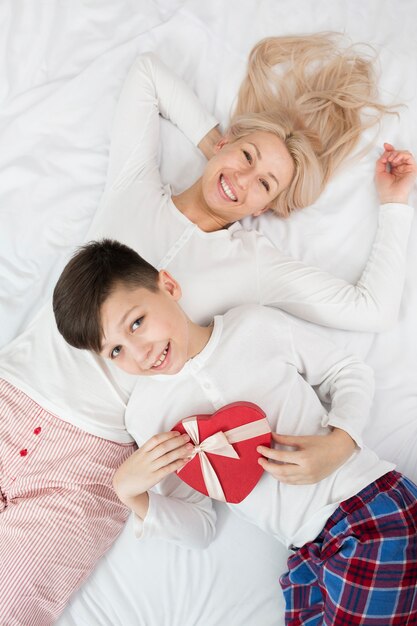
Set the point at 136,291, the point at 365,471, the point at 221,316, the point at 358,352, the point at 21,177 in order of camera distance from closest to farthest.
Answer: the point at 136,291 → the point at 365,471 → the point at 221,316 → the point at 358,352 → the point at 21,177

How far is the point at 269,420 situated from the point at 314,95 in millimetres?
945

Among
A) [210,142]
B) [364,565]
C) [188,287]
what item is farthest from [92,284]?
[364,565]

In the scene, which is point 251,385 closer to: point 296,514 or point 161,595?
point 296,514

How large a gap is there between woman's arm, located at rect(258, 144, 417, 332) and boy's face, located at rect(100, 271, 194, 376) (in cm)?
38

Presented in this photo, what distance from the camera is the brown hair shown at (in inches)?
51.8

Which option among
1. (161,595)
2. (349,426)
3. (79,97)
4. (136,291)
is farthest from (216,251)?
(161,595)

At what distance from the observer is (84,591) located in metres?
1.52

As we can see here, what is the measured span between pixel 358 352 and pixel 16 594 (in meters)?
1.00

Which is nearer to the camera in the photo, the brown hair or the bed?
the brown hair

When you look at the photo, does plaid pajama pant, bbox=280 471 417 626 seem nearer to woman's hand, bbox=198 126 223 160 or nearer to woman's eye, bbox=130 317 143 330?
woman's eye, bbox=130 317 143 330

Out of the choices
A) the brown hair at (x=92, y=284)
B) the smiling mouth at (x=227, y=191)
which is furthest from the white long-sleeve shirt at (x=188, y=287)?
the brown hair at (x=92, y=284)

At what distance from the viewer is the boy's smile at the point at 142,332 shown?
1300 mm

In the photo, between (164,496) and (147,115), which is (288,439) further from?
(147,115)

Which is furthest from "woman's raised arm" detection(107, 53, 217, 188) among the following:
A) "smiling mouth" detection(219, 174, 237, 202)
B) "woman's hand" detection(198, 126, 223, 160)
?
"smiling mouth" detection(219, 174, 237, 202)
